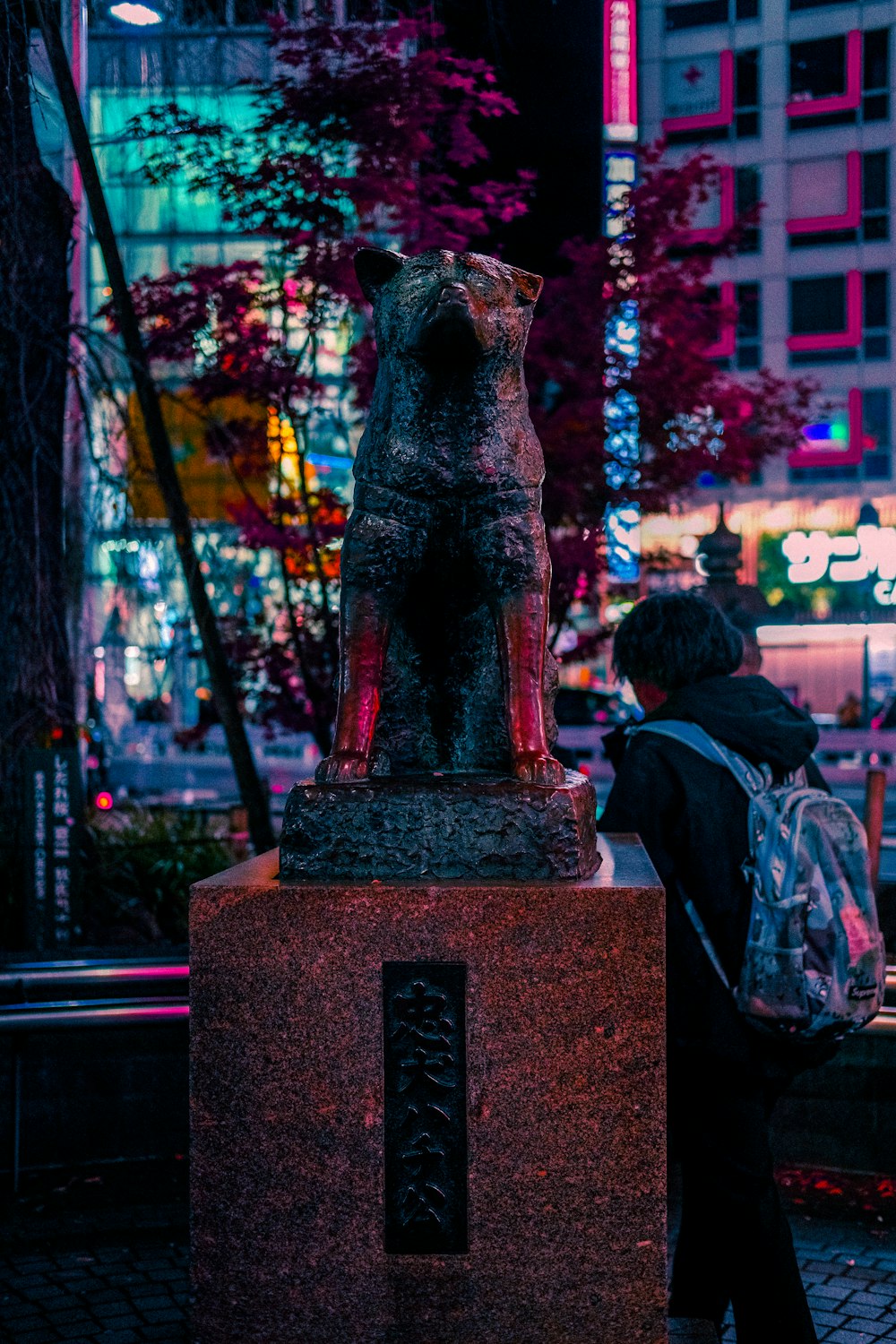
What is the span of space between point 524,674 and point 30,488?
5558 mm

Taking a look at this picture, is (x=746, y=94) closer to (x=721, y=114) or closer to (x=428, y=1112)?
(x=721, y=114)

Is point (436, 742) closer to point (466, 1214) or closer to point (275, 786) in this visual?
point (466, 1214)

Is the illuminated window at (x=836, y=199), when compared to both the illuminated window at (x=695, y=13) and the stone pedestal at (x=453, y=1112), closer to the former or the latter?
the illuminated window at (x=695, y=13)

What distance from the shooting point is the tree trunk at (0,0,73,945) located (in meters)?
7.49

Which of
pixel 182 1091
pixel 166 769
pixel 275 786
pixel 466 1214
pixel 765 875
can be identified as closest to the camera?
pixel 466 1214

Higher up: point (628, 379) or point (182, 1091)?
point (628, 379)

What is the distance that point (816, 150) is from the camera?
31578mm

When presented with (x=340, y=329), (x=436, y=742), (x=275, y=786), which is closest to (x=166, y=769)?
(x=275, y=786)

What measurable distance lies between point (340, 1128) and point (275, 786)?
16911 mm

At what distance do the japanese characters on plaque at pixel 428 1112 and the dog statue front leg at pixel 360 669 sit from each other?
0.53 metres

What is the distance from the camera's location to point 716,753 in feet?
10.6

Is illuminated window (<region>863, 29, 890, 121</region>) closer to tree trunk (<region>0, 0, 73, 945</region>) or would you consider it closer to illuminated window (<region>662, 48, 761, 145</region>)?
illuminated window (<region>662, 48, 761, 145</region>)

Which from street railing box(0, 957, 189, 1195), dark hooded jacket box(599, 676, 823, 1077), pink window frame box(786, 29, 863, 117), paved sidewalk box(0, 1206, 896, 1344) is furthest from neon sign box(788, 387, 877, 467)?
dark hooded jacket box(599, 676, 823, 1077)

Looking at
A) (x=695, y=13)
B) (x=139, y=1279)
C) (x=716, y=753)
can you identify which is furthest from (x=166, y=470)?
(x=695, y=13)
